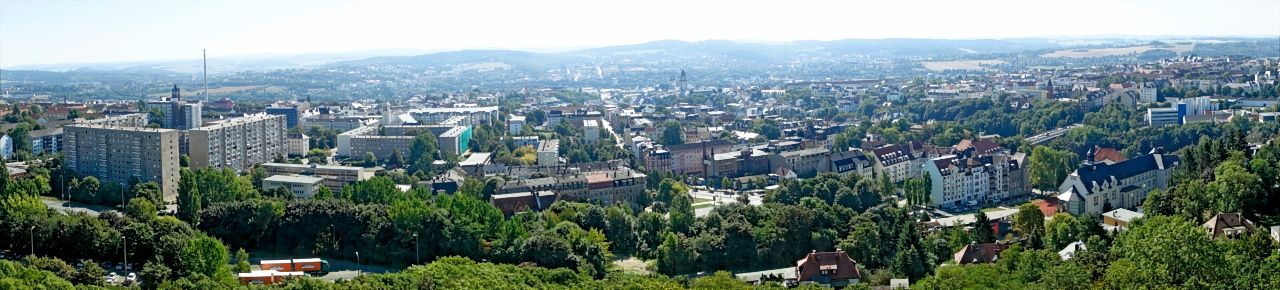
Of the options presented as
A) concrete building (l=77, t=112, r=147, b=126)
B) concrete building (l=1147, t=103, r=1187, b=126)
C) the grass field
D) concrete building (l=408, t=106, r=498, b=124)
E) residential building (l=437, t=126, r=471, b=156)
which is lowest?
residential building (l=437, t=126, r=471, b=156)

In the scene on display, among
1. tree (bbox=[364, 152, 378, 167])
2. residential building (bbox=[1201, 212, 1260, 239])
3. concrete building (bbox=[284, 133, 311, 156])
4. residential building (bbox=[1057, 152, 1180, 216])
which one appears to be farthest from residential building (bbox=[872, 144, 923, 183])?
concrete building (bbox=[284, 133, 311, 156])

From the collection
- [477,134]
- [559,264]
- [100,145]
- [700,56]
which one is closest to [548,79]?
[700,56]

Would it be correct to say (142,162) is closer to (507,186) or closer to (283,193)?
(283,193)

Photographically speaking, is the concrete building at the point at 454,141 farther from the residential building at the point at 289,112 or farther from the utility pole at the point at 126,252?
the utility pole at the point at 126,252

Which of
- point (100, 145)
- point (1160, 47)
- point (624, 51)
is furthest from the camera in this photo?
point (624, 51)

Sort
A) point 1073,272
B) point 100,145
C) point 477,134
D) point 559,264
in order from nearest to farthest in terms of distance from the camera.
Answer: point 1073,272 < point 559,264 < point 100,145 < point 477,134

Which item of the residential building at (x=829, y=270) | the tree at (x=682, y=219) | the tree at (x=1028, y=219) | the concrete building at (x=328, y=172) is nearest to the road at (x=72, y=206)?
the concrete building at (x=328, y=172)

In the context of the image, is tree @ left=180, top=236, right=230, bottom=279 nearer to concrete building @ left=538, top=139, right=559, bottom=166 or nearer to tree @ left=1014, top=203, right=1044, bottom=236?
tree @ left=1014, top=203, right=1044, bottom=236
